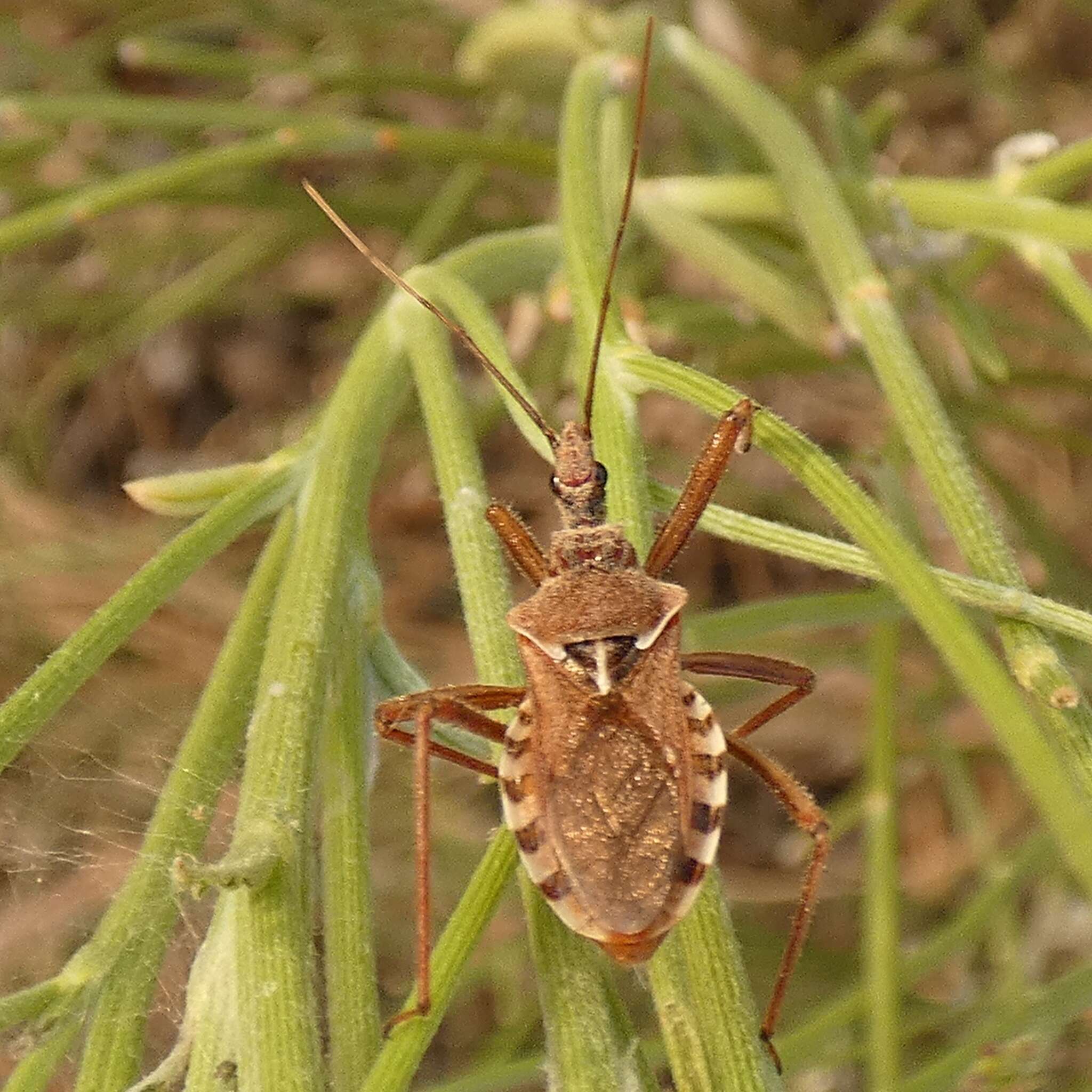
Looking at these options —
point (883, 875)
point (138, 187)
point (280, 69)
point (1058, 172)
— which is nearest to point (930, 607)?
point (1058, 172)

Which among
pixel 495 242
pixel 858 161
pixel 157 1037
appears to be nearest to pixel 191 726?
pixel 157 1037

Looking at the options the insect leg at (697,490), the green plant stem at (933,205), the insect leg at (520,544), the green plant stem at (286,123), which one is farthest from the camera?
the green plant stem at (286,123)

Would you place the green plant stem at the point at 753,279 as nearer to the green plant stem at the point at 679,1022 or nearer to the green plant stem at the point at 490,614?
the green plant stem at the point at 490,614

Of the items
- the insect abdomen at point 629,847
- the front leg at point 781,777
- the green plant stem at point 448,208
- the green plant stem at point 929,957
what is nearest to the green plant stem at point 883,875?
the green plant stem at point 929,957

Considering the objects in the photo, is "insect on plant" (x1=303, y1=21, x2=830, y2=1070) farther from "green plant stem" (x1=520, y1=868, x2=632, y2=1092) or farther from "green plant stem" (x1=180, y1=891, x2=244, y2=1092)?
"green plant stem" (x1=180, y1=891, x2=244, y2=1092)

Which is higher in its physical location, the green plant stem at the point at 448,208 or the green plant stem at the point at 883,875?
the green plant stem at the point at 448,208

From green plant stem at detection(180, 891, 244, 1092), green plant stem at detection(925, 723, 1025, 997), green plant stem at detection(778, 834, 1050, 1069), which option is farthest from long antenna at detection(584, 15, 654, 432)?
green plant stem at detection(925, 723, 1025, 997)

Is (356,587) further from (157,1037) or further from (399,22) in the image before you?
(399,22)

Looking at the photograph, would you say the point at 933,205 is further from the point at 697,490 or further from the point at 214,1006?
the point at 214,1006
